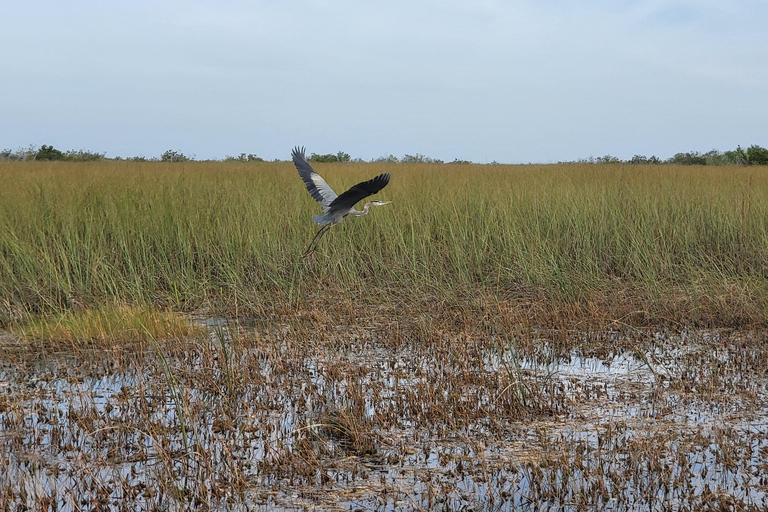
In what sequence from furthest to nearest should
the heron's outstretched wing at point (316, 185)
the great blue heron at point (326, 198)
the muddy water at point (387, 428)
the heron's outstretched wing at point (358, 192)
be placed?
the heron's outstretched wing at point (316, 185) < the great blue heron at point (326, 198) < the heron's outstretched wing at point (358, 192) < the muddy water at point (387, 428)

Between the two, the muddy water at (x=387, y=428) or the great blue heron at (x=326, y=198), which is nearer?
the muddy water at (x=387, y=428)

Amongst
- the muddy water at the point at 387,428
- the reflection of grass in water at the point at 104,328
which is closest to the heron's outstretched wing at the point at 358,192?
the muddy water at the point at 387,428

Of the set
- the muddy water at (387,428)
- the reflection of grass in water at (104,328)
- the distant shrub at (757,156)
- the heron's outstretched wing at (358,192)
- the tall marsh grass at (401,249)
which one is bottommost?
the muddy water at (387,428)

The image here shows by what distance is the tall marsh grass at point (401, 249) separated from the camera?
6113 mm

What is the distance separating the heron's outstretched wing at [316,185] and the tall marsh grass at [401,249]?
79 cm

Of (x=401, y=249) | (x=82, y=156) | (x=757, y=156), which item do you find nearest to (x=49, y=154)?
(x=82, y=156)

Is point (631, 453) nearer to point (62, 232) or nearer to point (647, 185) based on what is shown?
point (62, 232)

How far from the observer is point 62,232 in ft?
A: 23.0

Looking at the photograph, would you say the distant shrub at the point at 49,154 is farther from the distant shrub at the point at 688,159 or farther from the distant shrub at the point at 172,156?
the distant shrub at the point at 688,159

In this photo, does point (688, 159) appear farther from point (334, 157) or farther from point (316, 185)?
point (316, 185)

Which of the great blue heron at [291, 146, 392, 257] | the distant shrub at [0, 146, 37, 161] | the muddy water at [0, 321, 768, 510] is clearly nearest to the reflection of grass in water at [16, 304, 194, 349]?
the muddy water at [0, 321, 768, 510]

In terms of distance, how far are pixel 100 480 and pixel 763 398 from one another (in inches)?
128

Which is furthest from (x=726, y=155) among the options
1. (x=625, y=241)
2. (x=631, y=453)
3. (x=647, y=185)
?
(x=631, y=453)

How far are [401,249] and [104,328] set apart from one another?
290cm
